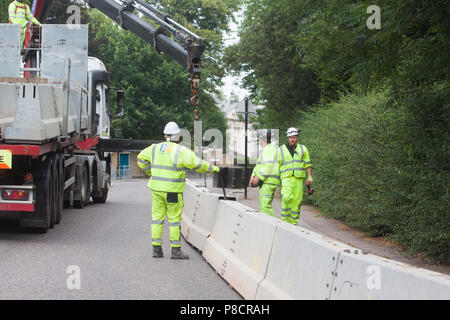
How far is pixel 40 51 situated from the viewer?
13477mm

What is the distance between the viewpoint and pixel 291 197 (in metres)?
10.5

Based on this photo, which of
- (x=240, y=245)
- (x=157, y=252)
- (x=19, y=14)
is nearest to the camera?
(x=240, y=245)

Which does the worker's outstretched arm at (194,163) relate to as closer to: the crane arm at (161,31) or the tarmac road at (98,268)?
the tarmac road at (98,268)

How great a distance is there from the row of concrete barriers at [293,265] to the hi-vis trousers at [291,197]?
4.55 ft

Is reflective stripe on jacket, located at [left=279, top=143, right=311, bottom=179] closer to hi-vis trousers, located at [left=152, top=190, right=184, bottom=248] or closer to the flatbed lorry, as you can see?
hi-vis trousers, located at [left=152, top=190, right=184, bottom=248]

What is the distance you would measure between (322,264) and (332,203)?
9.28 metres

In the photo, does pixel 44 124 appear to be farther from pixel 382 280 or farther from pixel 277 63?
pixel 277 63

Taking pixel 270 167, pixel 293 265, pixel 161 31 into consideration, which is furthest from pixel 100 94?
pixel 293 265

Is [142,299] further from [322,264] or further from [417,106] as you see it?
[417,106]

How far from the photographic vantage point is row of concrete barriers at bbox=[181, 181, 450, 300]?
3.89 m

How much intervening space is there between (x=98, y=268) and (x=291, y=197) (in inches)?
146

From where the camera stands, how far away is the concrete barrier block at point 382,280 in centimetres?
362

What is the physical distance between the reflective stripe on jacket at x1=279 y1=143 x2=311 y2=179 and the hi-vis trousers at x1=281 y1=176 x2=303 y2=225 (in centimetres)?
10

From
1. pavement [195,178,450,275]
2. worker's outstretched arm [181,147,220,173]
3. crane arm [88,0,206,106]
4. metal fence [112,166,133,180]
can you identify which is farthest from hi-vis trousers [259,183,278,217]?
metal fence [112,166,133,180]
